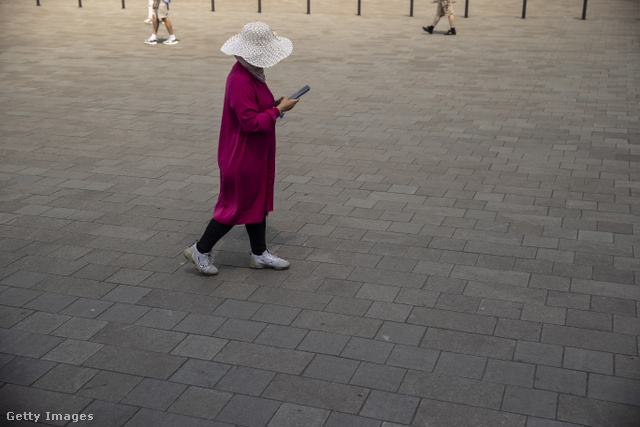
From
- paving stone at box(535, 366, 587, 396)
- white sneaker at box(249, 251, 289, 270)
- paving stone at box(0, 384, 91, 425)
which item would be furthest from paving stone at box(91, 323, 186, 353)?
paving stone at box(535, 366, 587, 396)

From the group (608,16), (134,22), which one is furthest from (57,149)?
(608,16)

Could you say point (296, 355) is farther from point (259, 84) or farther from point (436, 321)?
point (259, 84)

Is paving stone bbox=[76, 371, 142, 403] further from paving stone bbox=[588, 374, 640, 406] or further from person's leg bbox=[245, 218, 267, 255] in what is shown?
paving stone bbox=[588, 374, 640, 406]

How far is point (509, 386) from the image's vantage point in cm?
406

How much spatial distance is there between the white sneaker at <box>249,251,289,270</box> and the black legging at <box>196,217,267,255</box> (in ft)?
0.17

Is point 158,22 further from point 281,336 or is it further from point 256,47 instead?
point 281,336

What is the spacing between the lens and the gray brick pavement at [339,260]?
401 cm

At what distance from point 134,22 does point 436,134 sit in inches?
501

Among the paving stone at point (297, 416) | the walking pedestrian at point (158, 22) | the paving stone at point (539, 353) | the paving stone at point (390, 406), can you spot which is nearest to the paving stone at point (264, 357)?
the paving stone at point (297, 416)

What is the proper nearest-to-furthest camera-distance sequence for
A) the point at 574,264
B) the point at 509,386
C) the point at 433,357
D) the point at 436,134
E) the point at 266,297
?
the point at 509,386 → the point at 433,357 → the point at 266,297 → the point at 574,264 → the point at 436,134

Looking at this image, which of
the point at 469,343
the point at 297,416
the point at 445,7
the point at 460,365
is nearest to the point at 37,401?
the point at 297,416

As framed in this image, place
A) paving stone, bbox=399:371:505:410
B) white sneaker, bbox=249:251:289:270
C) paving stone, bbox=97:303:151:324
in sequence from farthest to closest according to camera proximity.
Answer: white sneaker, bbox=249:251:289:270 → paving stone, bbox=97:303:151:324 → paving stone, bbox=399:371:505:410

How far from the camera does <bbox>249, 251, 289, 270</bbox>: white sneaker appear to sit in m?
5.54

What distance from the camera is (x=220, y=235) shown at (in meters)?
5.42
